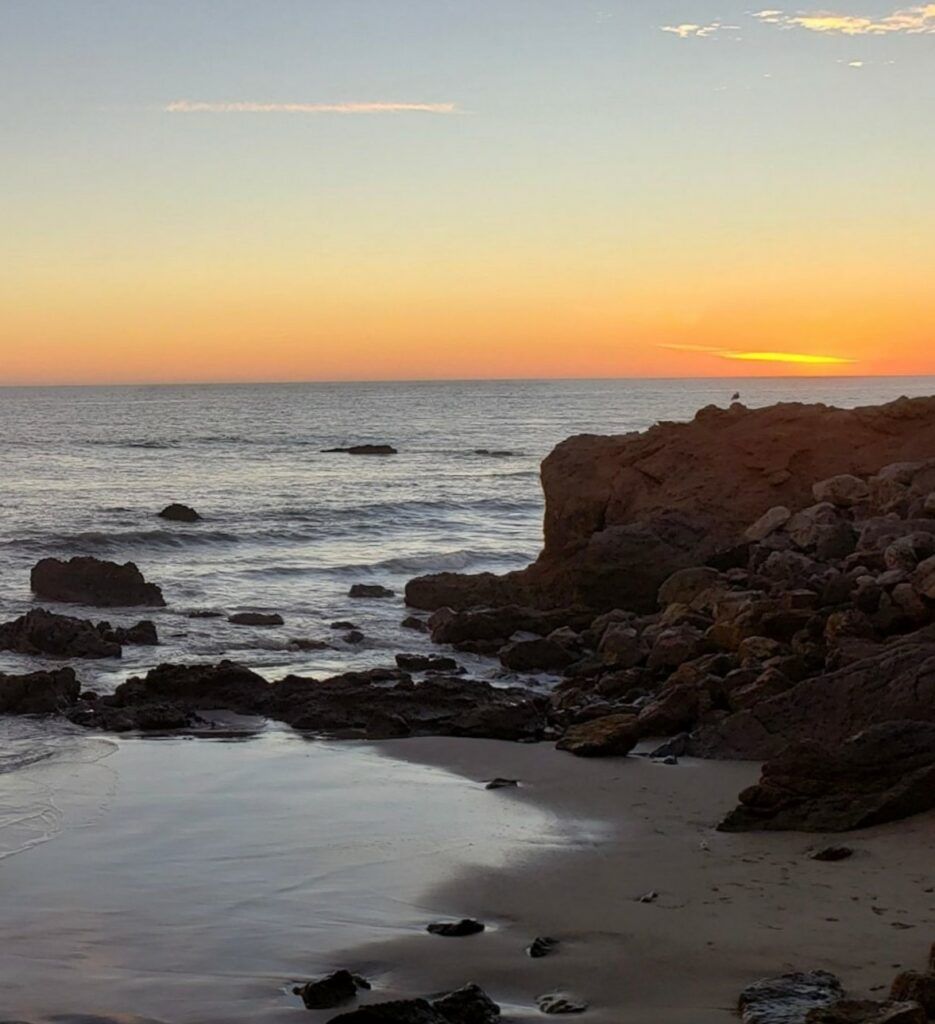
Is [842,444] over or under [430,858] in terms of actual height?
over

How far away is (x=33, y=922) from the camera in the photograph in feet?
25.8

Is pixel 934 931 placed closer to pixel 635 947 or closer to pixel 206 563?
pixel 635 947

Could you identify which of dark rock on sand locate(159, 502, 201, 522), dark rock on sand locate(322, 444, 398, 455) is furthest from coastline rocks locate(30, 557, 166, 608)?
dark rock on sand locate(322, 444, 398, 455)

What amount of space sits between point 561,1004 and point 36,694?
926cm

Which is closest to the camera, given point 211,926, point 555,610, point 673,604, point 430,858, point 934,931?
point 934,931

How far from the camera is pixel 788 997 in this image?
625 centimetres

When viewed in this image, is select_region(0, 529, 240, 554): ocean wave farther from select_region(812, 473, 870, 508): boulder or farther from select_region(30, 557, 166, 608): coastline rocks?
select_region(812, 473, 870, 508): boulder

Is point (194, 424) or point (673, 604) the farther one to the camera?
point (194, 424)

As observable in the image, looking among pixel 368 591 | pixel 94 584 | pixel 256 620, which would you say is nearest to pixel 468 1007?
pixel 256 620

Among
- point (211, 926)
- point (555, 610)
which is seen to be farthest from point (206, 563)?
point (211, 926)

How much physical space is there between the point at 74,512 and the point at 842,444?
25.4 m

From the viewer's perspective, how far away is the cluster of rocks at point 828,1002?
5.74m

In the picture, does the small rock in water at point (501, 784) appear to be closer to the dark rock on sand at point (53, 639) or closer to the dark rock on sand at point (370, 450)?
the dark rock on sand at point (53, 639)

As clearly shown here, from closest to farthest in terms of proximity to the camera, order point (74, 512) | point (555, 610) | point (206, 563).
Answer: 1. point (555, 610)
2. point (206, 563)
3. point (74, 512)
